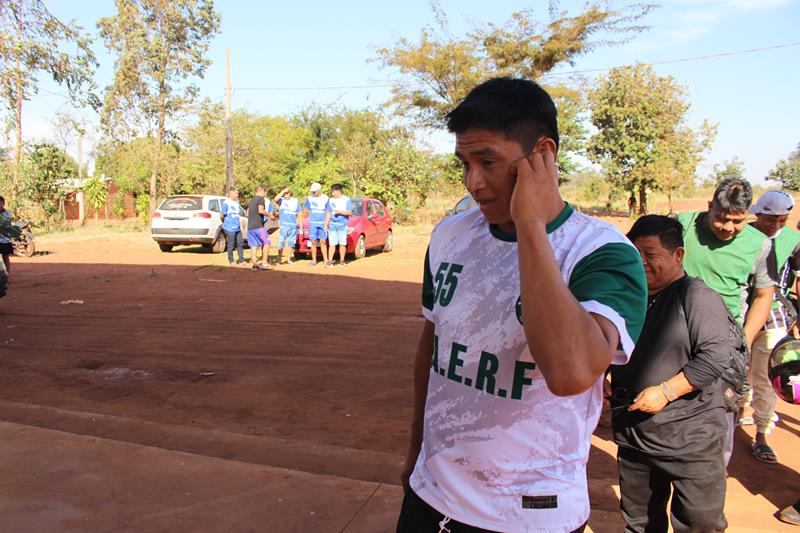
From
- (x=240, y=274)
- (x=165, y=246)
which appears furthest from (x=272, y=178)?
(x=240, y=274)

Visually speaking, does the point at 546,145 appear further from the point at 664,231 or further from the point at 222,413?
the point at 222,413

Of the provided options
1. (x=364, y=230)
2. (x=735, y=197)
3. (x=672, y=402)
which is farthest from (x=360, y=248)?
(x=672, y=402)

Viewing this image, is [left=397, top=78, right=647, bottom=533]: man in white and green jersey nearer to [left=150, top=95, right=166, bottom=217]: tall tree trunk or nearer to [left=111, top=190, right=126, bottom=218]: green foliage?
[left=150, top=95, right=166, bottom=217]: tall tree trunk

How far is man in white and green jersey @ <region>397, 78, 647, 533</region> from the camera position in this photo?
4.28ft

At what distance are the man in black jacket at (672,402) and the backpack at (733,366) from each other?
0.02 metres

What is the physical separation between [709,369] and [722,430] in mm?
337

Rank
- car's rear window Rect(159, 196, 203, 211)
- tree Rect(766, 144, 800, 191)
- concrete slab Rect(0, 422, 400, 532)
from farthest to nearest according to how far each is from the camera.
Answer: tree Rect(766, 144, 800, 191) → car's rear window Rect(159, 196, 203, 211) → concrete slab Rect(0, 422, 400, 532)

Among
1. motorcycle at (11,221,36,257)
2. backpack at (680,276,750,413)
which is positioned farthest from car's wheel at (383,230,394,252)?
backpack at (680,276,750,413)

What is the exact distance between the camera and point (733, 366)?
2.79 meters

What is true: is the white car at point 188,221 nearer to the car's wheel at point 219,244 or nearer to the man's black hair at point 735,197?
the car's wheel at point 219,244

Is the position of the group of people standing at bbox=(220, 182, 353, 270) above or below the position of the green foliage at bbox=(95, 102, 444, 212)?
below

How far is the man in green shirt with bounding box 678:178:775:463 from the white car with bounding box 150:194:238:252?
14950mm

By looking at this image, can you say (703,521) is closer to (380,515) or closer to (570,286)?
(380,515)

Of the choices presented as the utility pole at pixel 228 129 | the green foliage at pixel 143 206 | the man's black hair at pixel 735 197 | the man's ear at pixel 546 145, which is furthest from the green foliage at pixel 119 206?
the man's ear at pixel 546 145
